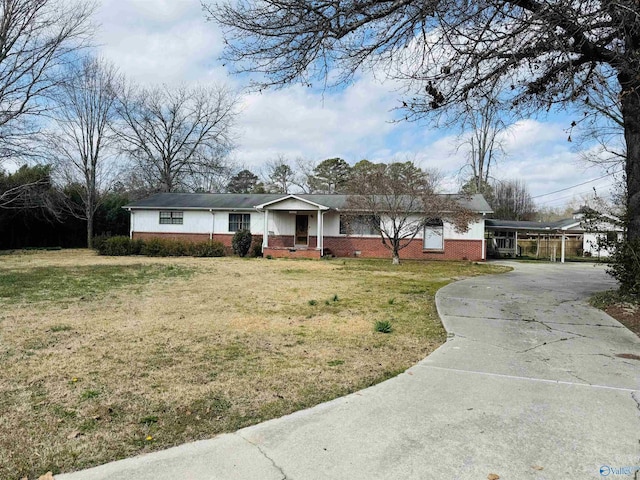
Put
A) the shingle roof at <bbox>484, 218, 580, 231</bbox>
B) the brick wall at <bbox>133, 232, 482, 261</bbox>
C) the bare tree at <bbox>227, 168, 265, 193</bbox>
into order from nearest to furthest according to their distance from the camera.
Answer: the brick wall at <bbox>133, 232, 482, 261</bbox>, the shingle roof at <bbox>484, 218, 580, 231</bbox>, the bare tree at <bbox>227, 168, 265, 193</bbox>

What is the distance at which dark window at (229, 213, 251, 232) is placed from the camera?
2605 cm

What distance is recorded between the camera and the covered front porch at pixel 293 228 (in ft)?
76.3

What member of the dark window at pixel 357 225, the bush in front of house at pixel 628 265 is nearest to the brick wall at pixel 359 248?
the dark window at pixel 357 225

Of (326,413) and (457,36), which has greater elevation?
(457,36)

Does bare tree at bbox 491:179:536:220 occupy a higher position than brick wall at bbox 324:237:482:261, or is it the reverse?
bare tree at bbox 491:179:536:220

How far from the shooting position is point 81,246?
32219mm

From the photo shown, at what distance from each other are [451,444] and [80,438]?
2.48 m

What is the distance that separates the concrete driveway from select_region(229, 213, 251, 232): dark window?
2191 centimetres

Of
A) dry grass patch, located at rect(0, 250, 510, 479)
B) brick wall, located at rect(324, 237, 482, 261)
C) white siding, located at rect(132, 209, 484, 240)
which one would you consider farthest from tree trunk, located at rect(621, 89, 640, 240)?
white siding, located at rect(132, 209, 484, 240)

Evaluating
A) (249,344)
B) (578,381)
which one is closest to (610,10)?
(578,381)

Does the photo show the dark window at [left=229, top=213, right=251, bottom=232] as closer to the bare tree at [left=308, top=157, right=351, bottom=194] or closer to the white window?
the white window

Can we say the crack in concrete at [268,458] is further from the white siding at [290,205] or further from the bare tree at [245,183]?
the bare tree at [245,183]

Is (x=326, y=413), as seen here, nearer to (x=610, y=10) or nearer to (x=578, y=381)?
(x=578, y=381)

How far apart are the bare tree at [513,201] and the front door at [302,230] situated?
30.6m
